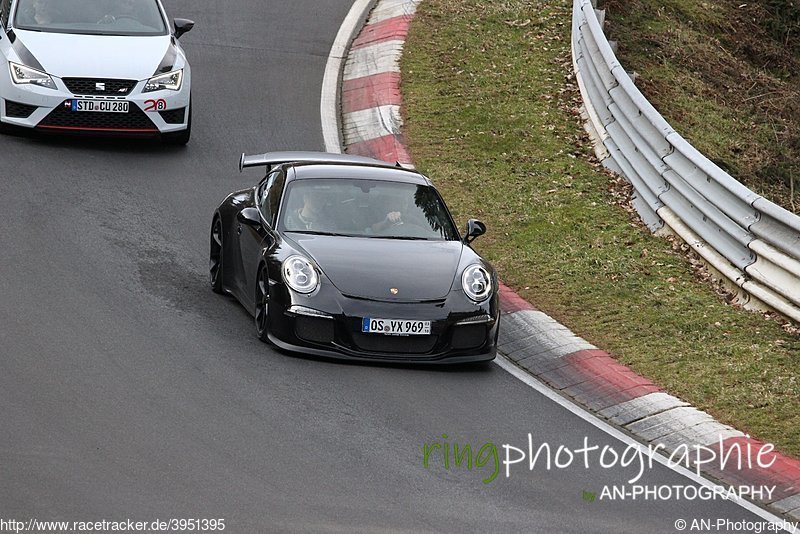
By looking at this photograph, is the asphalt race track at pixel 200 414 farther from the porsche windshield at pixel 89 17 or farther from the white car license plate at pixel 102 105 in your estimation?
the porsche windshield at pixel 89 17

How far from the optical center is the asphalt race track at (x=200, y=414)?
6.96 metres

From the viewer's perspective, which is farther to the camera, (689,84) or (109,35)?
(689,84)

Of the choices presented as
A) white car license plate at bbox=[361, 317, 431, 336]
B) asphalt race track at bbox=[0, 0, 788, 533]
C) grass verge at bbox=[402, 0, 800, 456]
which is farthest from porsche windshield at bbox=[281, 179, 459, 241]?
grass verge at bbox=[402, 0, 800, 456]

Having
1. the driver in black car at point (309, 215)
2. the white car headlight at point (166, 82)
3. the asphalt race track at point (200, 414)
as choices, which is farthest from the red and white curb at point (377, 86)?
the driver in black car at point (309, 215)

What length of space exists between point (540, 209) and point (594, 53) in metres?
3.24

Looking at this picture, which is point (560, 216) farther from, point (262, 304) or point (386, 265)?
point (262, 304)

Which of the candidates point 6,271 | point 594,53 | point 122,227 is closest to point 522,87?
point 594,53

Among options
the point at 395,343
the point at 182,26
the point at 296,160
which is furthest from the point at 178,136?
the point at 395,343

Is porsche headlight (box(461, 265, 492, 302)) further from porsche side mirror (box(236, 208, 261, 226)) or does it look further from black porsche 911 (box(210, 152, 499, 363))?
porsche side mirror (box(236, 208, 261, 226))

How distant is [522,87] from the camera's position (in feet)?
58.5

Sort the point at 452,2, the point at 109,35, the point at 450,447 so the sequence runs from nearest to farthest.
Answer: the point at 450,447 → the point at 109,35 → the point at 452,2

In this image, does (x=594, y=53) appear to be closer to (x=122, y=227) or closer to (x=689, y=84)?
(x=689, y=84)
